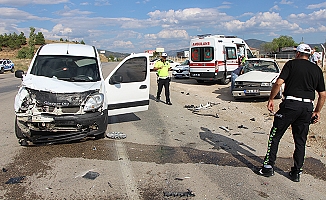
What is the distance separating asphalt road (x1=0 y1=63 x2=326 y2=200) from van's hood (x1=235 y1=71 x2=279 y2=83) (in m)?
3.93

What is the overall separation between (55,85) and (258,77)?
845cm

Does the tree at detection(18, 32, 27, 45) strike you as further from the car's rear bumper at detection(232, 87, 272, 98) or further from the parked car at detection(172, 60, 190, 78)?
the car's rear bumper at detection(232, 87, 272, 98)

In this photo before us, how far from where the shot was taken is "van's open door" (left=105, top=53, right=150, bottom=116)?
6.98m

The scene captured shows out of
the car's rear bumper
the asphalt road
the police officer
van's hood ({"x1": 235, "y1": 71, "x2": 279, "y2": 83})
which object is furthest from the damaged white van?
van's hood ({"x1": 235, "y1": 71, "x2": 279, "y2": 83})

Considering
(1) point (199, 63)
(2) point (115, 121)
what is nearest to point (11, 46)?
(1) point (199, 63)

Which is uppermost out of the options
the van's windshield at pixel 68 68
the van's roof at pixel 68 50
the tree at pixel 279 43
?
the tree at pixel 279 43

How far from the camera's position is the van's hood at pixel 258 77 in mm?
11485

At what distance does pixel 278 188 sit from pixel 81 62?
4.87 metres

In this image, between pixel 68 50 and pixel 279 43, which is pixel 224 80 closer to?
pixel 68 50

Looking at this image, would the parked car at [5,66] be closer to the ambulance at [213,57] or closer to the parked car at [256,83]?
the ambulance at [213,57]

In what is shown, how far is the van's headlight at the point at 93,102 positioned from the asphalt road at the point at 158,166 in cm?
81

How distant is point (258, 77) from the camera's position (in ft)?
39.0

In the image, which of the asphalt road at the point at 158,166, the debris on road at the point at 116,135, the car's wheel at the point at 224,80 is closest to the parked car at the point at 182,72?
the car's wheel at the point at 224,80

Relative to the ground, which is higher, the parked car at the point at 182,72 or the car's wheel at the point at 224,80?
the parked car at the point at 182,72
